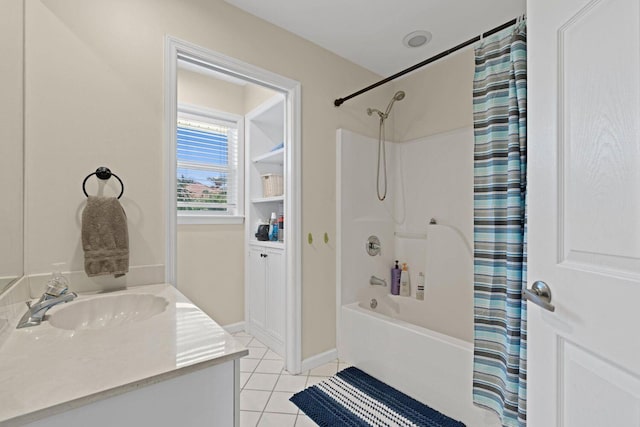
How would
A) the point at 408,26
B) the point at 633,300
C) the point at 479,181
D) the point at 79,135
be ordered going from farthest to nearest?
the point at 408,26
the point at 479,181
the point at 79,135
the point at 633,300

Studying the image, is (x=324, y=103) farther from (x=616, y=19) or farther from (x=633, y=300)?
(x=633, y=300)

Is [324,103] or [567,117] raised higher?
[324,103]

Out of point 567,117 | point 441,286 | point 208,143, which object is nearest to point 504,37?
point 567,117

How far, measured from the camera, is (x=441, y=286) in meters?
2.30

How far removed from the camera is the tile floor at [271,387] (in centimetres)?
164

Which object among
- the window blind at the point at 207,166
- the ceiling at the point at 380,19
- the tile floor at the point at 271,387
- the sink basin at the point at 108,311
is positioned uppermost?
the ceiling at the point at 380,19

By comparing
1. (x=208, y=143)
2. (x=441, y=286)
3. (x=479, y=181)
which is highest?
Answer: (x=208, y=143)

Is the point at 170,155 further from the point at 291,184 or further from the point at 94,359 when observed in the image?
the point at 94,359

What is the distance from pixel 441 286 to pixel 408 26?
1.86m

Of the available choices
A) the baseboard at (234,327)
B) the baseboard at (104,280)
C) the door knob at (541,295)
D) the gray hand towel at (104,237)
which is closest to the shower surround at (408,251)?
the door knob at (541,295)

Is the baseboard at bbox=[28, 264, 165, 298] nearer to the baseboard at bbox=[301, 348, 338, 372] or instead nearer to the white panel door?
the baseboard at bbox=[301, 348, 338, 372]

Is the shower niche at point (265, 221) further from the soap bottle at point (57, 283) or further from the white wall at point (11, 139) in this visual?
the white wall at point (11, 139)

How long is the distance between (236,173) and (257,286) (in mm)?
1118

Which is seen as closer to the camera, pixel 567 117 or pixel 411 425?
pixel 567 117
